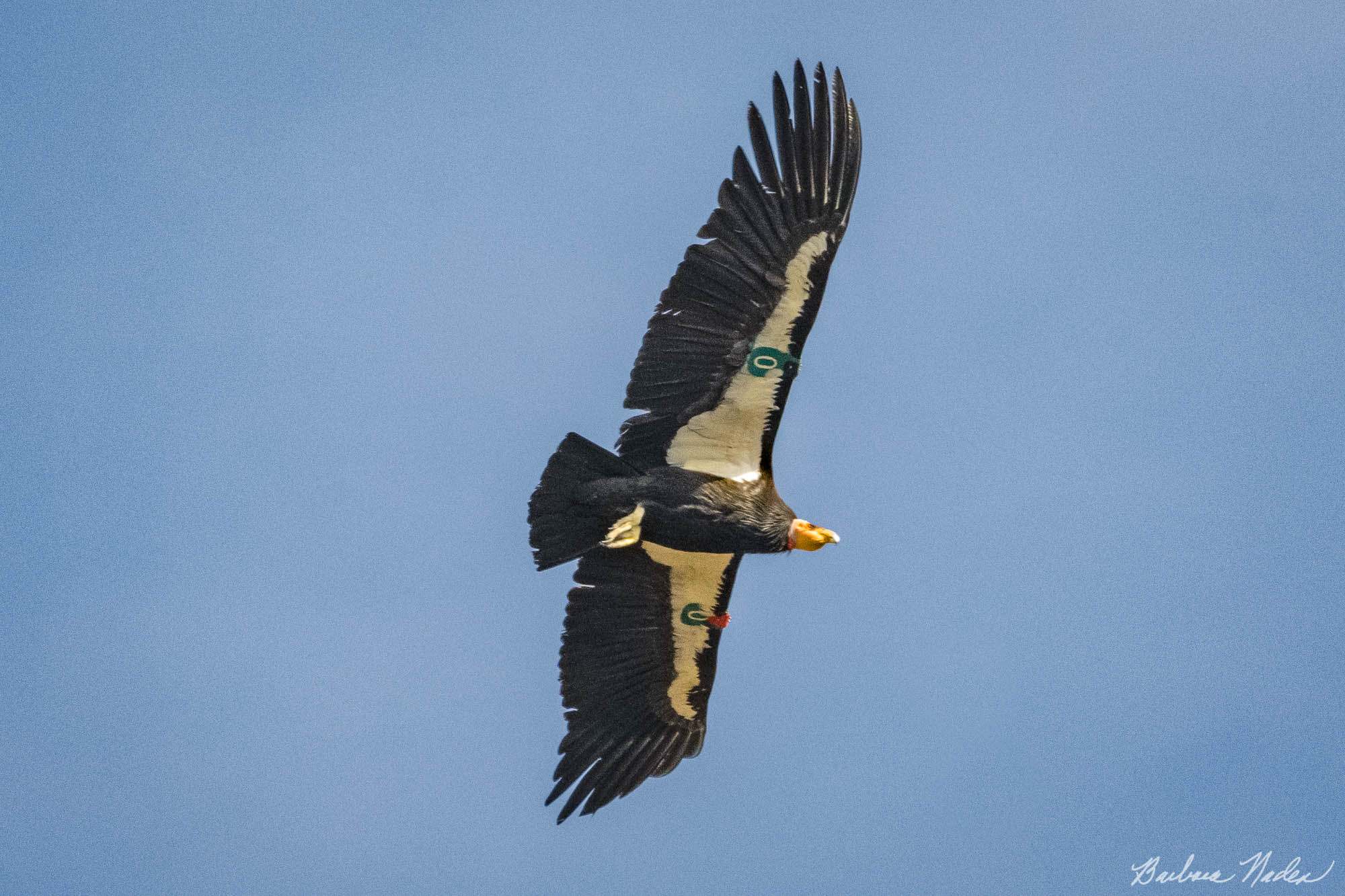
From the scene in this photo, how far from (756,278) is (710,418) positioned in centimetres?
155

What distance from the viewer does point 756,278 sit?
673 inches

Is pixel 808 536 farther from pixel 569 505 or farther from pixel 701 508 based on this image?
pixel 569 505

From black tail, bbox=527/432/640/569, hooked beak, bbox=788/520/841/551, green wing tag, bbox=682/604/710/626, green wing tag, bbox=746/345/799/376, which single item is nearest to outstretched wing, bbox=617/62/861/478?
green wing tag, bbox=746/345/799/376

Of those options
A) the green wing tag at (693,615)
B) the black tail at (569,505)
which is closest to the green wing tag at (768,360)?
the black tail at (569,505)

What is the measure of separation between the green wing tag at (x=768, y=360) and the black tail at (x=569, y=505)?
161cm

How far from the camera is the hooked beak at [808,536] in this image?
707 inches

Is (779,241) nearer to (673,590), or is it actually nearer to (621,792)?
(673,590)

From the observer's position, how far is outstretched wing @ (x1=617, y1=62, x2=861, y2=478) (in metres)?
17.0

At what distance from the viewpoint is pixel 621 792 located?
1883cm

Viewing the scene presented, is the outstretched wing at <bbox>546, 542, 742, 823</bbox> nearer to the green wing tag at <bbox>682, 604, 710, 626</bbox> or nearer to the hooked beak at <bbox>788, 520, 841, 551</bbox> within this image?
the green wing tag at <bbox>682, 604, 710, 626</bbox>

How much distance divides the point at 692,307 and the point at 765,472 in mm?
2094

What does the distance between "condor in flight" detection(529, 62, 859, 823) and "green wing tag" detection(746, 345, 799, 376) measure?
0.7 inches

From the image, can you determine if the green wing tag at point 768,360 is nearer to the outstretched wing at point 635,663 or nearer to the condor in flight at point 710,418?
the condor in flight at point 710,418

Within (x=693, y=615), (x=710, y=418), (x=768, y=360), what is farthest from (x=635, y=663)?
(x=768, y=360)
